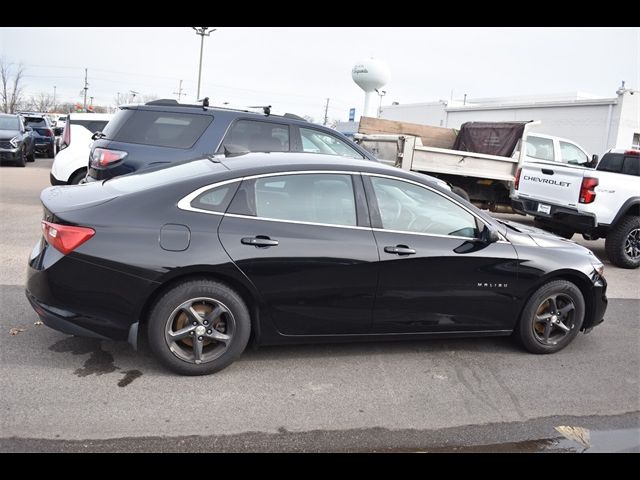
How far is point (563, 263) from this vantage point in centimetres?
460

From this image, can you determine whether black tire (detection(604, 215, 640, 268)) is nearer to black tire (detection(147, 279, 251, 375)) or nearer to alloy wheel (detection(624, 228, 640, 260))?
alloy wheel (detection(624, 228, 640, 260))

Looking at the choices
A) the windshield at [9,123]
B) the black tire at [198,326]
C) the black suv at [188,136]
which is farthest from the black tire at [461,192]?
the windshield at [9,123]

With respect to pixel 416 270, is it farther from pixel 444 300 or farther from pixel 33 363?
pixel 33 363

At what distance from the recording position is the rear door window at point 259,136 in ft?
23.0

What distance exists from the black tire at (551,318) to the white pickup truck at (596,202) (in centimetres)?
404

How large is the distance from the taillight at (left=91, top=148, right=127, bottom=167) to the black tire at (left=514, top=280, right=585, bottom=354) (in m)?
4.87

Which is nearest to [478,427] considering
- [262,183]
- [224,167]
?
[262,183]

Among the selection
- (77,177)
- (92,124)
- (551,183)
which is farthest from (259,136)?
(92,124)

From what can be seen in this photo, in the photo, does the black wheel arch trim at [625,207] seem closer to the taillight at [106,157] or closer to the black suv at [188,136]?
the black suv at [188,136]

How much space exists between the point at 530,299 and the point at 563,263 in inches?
16.1

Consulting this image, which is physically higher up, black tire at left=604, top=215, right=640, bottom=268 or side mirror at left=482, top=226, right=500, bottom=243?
side mirror at left=482, top=226, right=500, bottom=243

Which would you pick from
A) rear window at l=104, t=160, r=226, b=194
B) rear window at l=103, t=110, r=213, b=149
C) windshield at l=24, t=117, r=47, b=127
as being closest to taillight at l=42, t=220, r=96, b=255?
rear window at l=104, t=160, r=226, b=194

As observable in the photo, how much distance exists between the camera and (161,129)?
687 cm

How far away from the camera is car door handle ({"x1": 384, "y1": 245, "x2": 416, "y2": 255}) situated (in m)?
4.08
